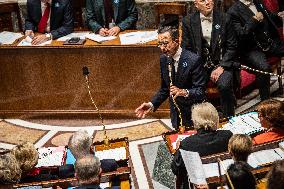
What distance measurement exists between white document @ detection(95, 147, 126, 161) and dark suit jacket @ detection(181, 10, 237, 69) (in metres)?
2.12

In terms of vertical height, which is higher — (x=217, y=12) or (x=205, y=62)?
(x=217, y=12)

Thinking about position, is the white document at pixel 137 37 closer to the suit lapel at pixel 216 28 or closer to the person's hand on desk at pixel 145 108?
the suit lapel at pixel 216 28

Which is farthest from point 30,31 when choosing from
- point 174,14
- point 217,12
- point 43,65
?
point 217,12

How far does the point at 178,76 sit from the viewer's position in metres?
4.96

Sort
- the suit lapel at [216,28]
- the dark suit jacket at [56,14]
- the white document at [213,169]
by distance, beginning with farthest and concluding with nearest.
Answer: the dark suit jacket at [56,14] < the suit lapel at [216,28] < the white document at [213,169]

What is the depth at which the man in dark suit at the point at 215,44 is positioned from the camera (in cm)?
593

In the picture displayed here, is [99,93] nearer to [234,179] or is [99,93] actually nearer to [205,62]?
[205,62]

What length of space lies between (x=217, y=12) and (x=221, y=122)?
1886 millimetres

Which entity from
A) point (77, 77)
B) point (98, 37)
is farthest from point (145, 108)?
point (98, 37)

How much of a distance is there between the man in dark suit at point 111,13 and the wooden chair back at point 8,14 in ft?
3.87

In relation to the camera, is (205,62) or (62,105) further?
(62,105)

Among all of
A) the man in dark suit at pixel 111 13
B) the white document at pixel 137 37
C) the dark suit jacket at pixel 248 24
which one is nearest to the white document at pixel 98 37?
the white document at pixel 137 37

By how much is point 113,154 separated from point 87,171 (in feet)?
3.01

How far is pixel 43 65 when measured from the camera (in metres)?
6.47
